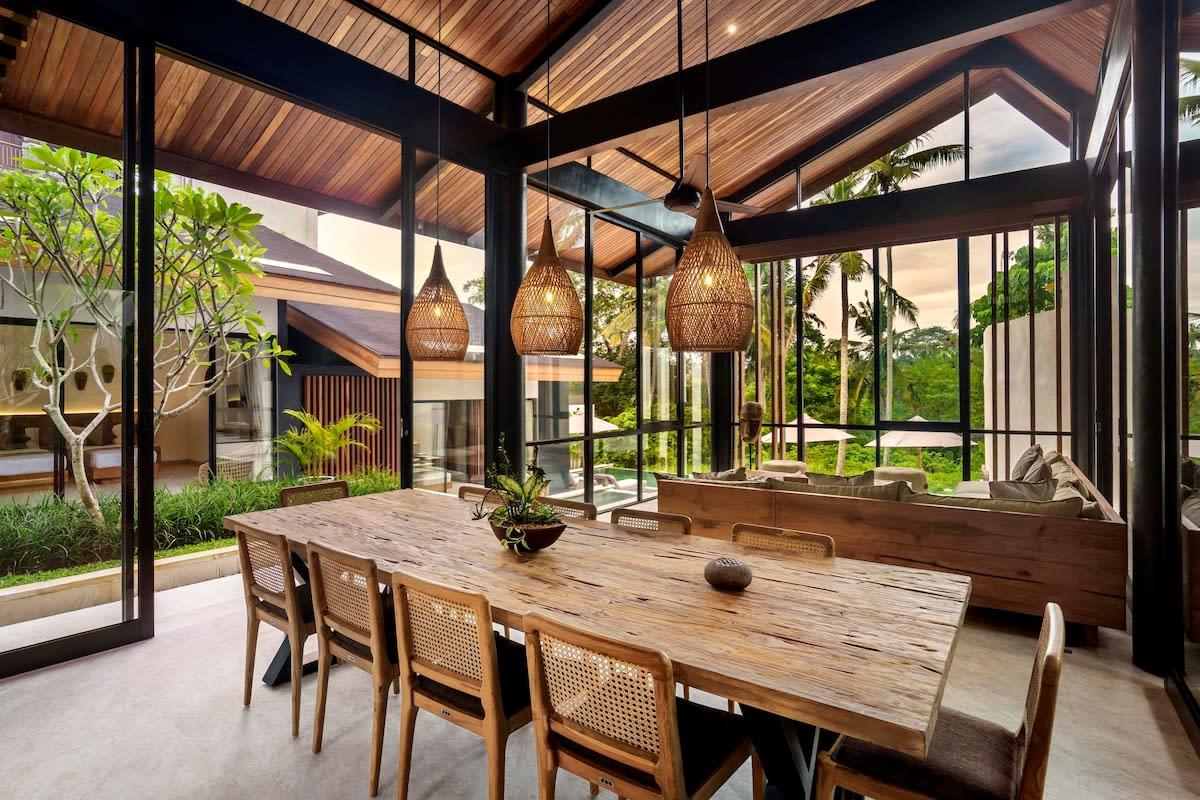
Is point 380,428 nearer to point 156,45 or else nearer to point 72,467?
point 72,467

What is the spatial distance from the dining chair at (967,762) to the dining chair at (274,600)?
5.90 feet

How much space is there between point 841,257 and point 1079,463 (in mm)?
3494

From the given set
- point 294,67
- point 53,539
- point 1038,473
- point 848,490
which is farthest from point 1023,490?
point 53,539

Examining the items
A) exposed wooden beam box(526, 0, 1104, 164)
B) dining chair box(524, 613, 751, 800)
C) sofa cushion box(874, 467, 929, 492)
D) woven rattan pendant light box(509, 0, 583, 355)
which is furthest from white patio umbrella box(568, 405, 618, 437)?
dining chair box(524, 613, 751, 800)

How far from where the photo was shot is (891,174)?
6.76 m

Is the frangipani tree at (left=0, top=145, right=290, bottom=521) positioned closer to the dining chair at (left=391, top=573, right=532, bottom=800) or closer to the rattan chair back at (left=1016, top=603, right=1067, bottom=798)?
the dining chair at (left=391, top=573, right=532, bottom=800)

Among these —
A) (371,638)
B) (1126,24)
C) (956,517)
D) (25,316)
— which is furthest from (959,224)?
(25,316)

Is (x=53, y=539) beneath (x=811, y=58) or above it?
beneath

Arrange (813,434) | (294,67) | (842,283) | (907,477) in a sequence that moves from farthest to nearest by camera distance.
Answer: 1. (842,283)
2. (813,434)
3. (907,477)
4. (294,67)

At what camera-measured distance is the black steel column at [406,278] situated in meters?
4.02

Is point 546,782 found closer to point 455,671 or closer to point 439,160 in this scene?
point 455,671

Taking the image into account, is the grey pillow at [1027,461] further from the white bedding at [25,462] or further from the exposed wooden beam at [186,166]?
the white bedding at [25,462]

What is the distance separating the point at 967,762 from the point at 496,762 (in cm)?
112

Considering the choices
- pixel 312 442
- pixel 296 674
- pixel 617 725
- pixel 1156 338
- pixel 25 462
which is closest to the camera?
pixel 617 725
